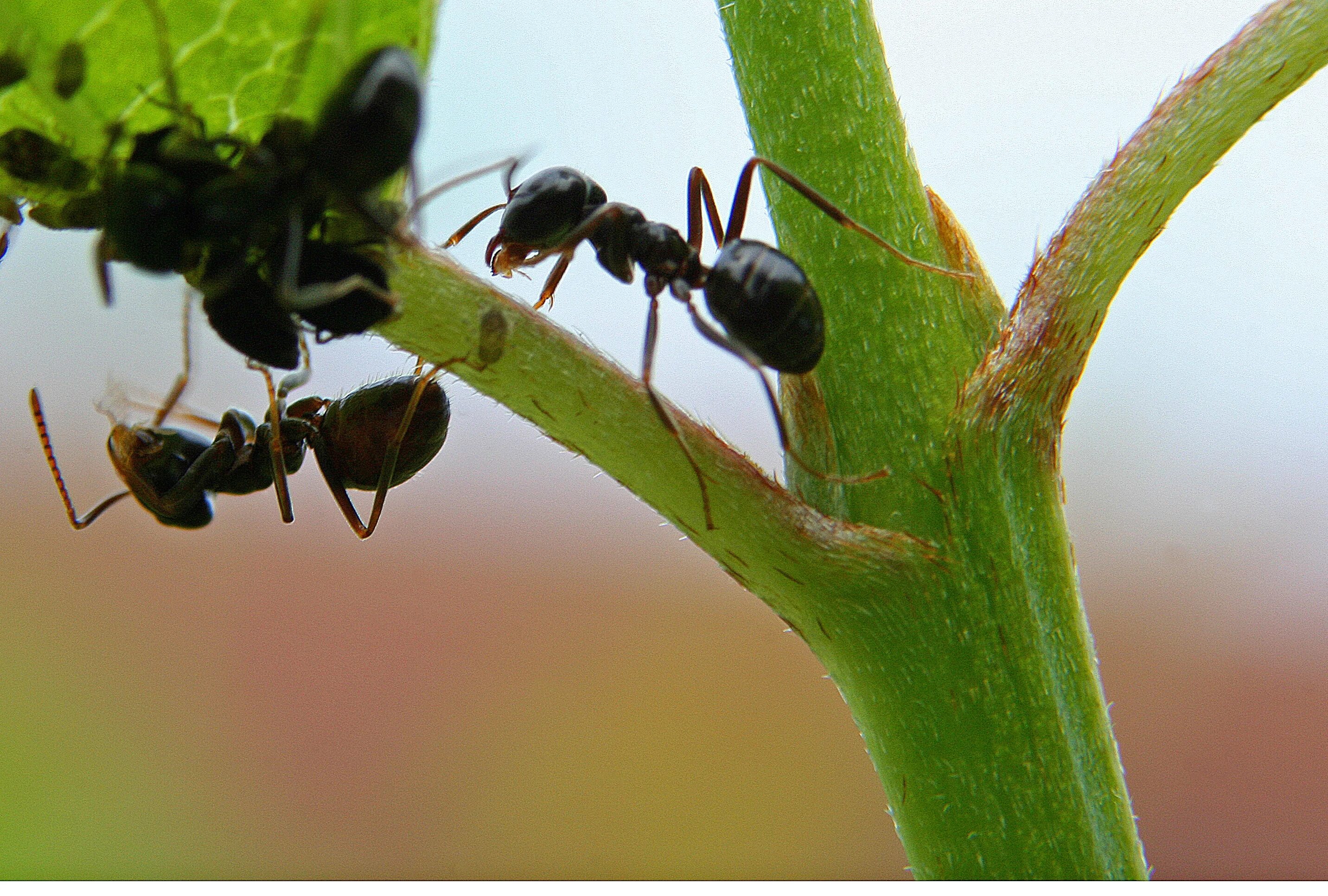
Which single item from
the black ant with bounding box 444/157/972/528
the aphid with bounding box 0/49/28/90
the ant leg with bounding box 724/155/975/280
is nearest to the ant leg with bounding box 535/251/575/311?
the black ant with bounding box 444/157/972/528

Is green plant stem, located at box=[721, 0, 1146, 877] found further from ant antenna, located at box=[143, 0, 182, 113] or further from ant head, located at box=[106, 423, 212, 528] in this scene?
ant head, located at box=[106, 423, 212, 528]

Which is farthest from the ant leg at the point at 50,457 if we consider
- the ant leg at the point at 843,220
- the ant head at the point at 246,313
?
the ant leg at the point at 843,220

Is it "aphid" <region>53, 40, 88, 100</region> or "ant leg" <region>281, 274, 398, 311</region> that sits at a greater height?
"aphid" <region>53, 40, 88, 100</region>

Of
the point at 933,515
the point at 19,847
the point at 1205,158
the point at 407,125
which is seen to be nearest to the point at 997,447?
the point at 933,515

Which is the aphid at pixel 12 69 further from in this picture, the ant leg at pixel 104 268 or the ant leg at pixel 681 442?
the ant leg at pixel 681 442

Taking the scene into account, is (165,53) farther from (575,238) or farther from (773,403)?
(575,238)

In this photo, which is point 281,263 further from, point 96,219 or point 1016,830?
point 1016,830

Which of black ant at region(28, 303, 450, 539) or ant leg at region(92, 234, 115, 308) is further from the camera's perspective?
black ant at region(28, 303, 450, 539)
